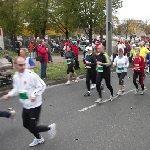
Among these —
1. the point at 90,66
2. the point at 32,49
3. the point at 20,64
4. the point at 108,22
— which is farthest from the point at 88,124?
the point at 32,49

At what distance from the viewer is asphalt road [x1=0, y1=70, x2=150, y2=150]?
563 cm

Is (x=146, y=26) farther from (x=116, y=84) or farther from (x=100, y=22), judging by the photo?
(x=116, y=84)

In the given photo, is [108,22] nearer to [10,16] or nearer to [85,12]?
[85,12]

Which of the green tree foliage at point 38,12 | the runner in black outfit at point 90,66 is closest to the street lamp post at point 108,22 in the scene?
the runner in black outfit at point 90,66

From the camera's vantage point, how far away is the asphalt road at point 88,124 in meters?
5.63

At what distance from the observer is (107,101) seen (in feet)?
30.8

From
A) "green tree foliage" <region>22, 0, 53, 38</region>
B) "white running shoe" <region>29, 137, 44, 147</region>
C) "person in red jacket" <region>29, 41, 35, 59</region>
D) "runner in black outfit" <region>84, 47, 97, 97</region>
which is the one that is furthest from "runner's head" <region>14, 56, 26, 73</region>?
"green tree foliage" <region>22, 0, 53, 38</region>

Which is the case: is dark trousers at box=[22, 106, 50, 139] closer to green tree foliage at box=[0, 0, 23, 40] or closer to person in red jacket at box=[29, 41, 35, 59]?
person in red jacket at box=[29, 41, 35, 59]

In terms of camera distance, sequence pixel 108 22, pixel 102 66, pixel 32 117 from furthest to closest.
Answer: pixel 108 22, pixel 102 66, pixel 32 117

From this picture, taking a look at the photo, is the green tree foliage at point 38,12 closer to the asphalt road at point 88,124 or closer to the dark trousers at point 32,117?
the asphalt road at point 88,124

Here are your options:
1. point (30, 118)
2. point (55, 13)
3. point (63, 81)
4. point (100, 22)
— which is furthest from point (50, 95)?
point (55, 13)

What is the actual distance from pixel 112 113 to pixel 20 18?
3483 centimetres

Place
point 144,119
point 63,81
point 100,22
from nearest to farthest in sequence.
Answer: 1. point 144,119
2. point 63,81
3. point 100,22

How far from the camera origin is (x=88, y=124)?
6875 millimetres
